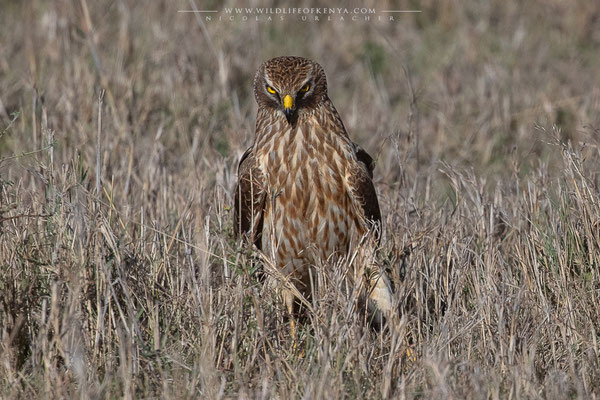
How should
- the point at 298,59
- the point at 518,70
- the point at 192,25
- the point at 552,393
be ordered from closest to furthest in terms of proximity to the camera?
the point at 552,393, the point at 298,59, the point at 518,70, the point at 192,25

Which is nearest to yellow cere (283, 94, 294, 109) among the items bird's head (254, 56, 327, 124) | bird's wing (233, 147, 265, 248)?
bird's head (254, 56, 327, 124)

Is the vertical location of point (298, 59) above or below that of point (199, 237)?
above

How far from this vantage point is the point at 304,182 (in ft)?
16.6

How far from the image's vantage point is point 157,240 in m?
4.83

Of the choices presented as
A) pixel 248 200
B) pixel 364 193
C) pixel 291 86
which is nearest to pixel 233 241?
pixel 248 200

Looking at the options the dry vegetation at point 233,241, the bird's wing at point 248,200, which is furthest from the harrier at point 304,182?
the dry vegetation at point 233,241

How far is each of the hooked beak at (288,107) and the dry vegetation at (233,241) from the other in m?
0.57

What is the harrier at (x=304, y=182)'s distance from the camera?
5051 millimetres

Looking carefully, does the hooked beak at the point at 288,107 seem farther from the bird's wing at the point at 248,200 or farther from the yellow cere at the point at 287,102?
the bird's wing at the point at 248,200

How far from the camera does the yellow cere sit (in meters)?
4.91

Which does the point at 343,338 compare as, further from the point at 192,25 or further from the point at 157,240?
the point at 192,25

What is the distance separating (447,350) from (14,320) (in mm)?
1873

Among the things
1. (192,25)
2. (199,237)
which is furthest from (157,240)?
(192,25)

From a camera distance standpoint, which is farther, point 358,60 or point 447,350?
point 358,60
